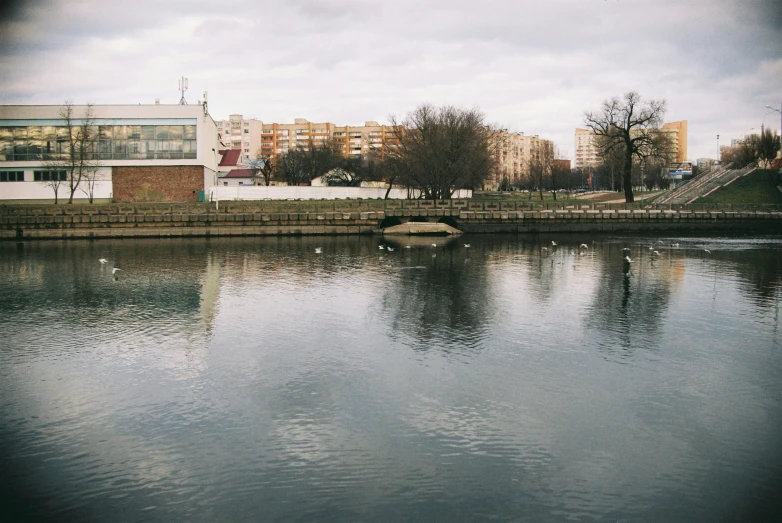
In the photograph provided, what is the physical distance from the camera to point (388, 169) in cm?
7000

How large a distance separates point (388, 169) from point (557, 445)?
205 feet

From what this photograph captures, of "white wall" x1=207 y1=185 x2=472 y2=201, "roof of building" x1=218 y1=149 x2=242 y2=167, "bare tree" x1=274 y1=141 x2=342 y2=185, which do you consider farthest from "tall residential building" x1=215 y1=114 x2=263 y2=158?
"white wall" x1=207 y1=185 x2=472 y2=201

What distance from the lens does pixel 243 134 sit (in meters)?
154

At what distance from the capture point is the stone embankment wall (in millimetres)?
44438

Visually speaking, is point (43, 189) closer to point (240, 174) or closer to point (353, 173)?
point (240, 174)

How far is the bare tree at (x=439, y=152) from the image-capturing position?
57562 millimetres

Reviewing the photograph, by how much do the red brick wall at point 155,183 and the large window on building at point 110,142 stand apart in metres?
1.04

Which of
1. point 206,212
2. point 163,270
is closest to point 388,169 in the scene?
point 206,212

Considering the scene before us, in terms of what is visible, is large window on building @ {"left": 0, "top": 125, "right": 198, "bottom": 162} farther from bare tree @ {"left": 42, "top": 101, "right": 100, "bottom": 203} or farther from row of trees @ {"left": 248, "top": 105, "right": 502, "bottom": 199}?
row of trees @ {"left": 248, "top": 105, "right": 502, "bottom": 199}

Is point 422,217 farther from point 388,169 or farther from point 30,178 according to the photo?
point 30,178

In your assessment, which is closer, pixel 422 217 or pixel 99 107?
pixel 422 217

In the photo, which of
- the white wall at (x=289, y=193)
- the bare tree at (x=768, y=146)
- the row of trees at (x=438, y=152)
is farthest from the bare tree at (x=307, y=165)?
the bare tree at (x=768, y=146)

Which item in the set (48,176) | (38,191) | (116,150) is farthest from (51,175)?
(116,150)

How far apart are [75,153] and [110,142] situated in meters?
3.13
